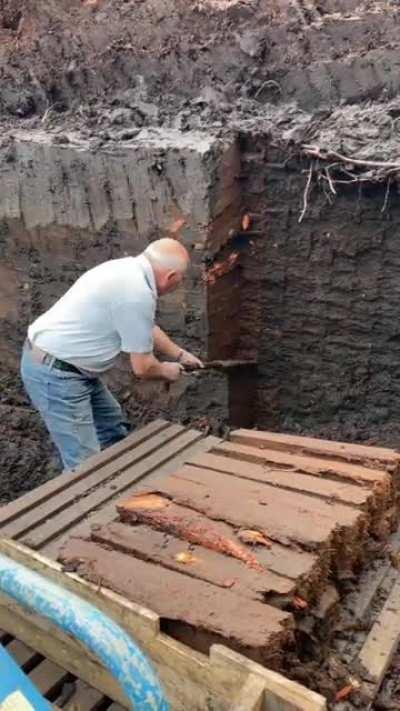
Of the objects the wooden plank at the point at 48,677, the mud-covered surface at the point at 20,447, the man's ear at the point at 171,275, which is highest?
the man's ear at the point at 171,275

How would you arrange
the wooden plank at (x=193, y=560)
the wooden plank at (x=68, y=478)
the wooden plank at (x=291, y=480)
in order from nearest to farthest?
the wooden plank at (x=193, y=560) < the wooden plank at (x=291, y=480) < the wooden plank at (x=68, y=478)

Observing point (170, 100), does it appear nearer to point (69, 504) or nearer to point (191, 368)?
point (191, 368)

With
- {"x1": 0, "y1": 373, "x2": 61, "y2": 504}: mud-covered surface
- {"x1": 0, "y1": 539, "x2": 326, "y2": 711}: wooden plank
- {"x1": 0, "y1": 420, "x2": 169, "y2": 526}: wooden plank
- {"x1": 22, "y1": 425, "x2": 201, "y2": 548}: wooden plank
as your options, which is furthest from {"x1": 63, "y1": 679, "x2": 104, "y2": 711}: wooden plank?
{"x1": 0, "y1": 373, "x2": 61, "y2": 504}: mud-covered surface

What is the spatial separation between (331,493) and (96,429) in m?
1.91

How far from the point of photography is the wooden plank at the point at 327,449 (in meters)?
2.93

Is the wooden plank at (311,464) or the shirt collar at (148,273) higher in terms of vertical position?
the shirt collar at (148,273)

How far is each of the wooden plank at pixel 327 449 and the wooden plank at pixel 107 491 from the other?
0.36 m

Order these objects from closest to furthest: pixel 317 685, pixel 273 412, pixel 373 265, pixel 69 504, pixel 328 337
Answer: pixel 317 685 < pixel 69 504 < pixel 373 265 < pixel 328 337 < pixel 273 412

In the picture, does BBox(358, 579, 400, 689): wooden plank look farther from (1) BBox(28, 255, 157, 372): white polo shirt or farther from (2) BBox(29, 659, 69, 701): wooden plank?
(1) BBox(28, 255, 157, 372): white polo shirt

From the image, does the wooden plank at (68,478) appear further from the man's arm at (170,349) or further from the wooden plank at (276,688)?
the wooden plank at (276,688)

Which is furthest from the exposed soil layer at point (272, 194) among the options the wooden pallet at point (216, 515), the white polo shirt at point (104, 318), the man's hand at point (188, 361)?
the wooden pallet at point (216, 515)

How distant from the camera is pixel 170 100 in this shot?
4980 millimetres

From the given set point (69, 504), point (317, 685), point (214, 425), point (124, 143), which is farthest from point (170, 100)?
point (317, 685)

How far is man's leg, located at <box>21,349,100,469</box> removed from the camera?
3725 mm
